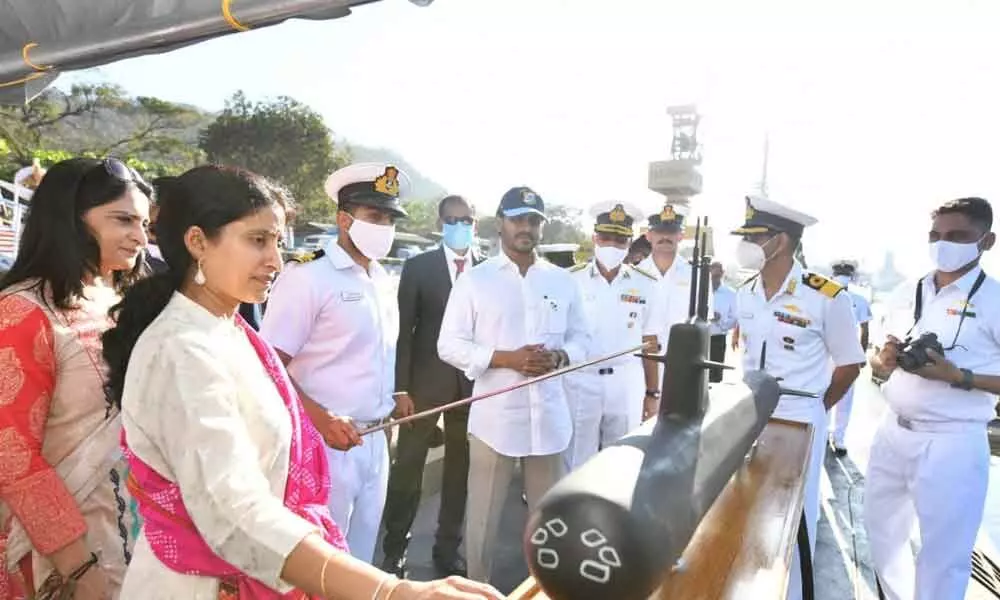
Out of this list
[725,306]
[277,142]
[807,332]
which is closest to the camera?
[807,332]

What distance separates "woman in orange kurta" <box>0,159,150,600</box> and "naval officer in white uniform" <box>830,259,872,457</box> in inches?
206

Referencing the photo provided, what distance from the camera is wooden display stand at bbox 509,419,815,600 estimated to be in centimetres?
128

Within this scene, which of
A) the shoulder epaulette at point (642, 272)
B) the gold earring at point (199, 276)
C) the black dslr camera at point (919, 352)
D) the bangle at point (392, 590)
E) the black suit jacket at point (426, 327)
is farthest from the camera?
the shoulder epaulette at point (642, 272)

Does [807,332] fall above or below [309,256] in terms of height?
below

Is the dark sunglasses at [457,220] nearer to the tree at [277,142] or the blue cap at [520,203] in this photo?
the blue cap at [520,203]

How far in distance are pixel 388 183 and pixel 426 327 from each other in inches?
57.8

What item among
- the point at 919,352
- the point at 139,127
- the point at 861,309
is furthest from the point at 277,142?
the point at 919,352

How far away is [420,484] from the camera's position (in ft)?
12.6

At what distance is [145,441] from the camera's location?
1.13 m

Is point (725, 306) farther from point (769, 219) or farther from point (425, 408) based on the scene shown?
point (425, 408)

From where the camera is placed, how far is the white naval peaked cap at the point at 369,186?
2748mm

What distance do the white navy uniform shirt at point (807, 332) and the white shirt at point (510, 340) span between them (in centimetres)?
105

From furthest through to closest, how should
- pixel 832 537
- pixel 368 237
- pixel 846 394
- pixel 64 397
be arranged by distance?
pixel 846 394 < pixel 832 537 < pixel 368 237 < pixel 64 397

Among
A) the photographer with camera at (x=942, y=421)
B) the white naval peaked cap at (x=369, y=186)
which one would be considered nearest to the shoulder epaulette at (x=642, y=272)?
the photographer with camera at (x=942, y=421)
